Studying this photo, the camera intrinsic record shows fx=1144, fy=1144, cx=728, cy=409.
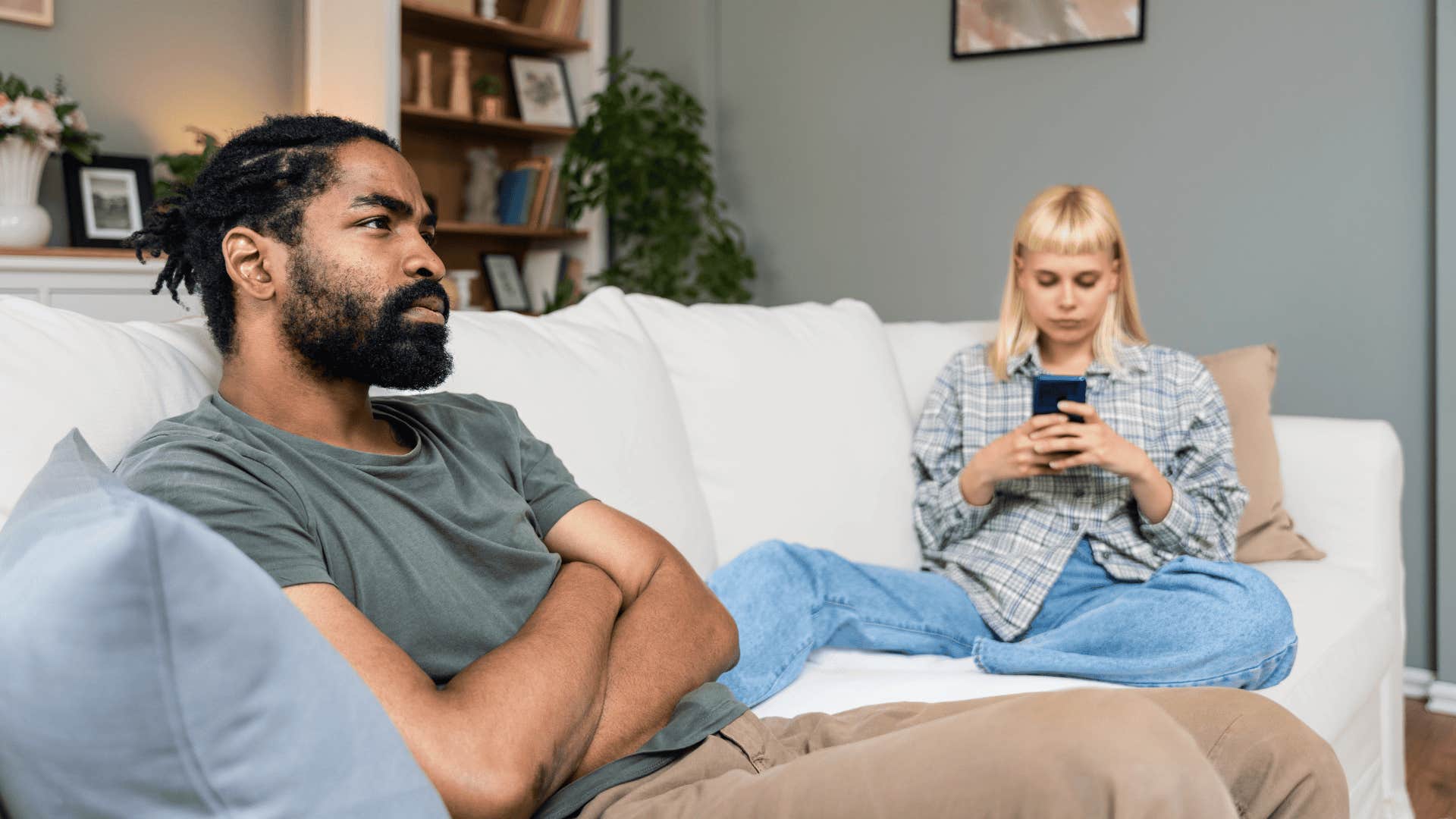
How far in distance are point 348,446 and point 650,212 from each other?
8.83 ft

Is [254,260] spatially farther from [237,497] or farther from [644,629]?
[644,629]

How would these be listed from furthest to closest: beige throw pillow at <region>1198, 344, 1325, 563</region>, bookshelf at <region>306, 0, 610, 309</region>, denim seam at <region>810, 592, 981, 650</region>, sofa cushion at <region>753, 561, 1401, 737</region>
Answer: bookshelf at <region>306, 0, 610, 309</region>, beige throw pillow at <region>1198, 344, 1325, 563</region>, denim seam at <region>810, 592, 981, 650</region>, sofa cushion at <region>753, 561, 1401, 737</region>

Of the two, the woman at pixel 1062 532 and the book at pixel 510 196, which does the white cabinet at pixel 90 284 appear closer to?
the book at pixel 510 196

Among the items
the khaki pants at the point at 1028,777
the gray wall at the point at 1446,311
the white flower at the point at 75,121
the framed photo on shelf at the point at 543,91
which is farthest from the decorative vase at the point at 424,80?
the khaki pants at the point at 1028,777

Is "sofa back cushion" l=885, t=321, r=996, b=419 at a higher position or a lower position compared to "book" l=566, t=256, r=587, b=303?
lower

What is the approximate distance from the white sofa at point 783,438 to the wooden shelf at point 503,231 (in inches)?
71.1

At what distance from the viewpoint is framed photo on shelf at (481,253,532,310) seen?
13.2 feet

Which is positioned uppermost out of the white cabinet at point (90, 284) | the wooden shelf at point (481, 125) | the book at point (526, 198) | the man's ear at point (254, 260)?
the wooden shelf at point (481, 125)

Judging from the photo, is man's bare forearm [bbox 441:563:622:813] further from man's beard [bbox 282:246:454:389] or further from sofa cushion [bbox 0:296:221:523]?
sofa cushion [bbox 0:296:221:523]

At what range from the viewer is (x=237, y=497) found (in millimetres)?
891

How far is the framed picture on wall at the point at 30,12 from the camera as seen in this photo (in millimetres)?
2986

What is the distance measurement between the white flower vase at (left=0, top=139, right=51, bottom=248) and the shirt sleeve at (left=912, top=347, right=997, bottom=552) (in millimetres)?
2239

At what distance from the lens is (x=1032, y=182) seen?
3.30 meters

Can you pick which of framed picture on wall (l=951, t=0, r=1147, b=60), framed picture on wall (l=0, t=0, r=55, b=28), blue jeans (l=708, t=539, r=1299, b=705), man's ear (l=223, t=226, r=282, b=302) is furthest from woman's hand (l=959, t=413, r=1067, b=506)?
framed picture on wall (l=0, t=0, r=55, b=28)
